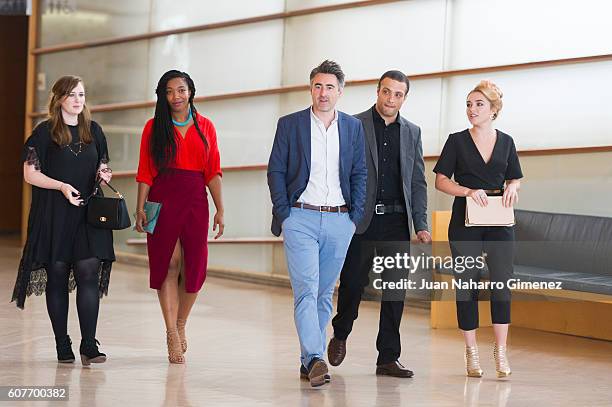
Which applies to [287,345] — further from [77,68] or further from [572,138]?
[77,68]

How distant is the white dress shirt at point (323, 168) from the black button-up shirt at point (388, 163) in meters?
0.34

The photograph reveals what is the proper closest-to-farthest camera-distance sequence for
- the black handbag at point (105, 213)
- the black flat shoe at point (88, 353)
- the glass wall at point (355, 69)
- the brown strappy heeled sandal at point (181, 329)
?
the black handbag at point (105, 213)
the black flat shoe at point (88, 353)
the brown strappy heeled sandal at point (181, 329)
the glass wall at point (355, 69)

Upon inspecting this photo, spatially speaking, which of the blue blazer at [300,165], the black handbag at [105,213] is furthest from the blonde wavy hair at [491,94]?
the black handbag at [105,213]

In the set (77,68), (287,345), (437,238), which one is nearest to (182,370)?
(287,345)

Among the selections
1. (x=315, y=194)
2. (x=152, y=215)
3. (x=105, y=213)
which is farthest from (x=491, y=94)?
(x=105, y=213)

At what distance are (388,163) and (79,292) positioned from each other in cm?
164

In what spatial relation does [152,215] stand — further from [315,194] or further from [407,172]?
[407,172]

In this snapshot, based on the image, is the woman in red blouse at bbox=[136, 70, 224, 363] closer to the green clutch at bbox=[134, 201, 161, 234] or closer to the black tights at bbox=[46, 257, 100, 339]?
the green clutch at bbox=[134, 201, 161, 234]

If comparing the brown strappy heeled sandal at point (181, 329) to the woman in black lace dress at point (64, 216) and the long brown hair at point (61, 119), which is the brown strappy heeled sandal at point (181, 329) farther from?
the long brown hair at point (61, 119)

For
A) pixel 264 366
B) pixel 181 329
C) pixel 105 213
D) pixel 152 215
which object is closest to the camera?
pixel 105 213

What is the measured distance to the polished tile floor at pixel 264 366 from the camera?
4711 millimetres

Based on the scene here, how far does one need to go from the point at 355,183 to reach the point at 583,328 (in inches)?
99.8

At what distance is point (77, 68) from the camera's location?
11.0m

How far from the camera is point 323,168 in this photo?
480 cm
